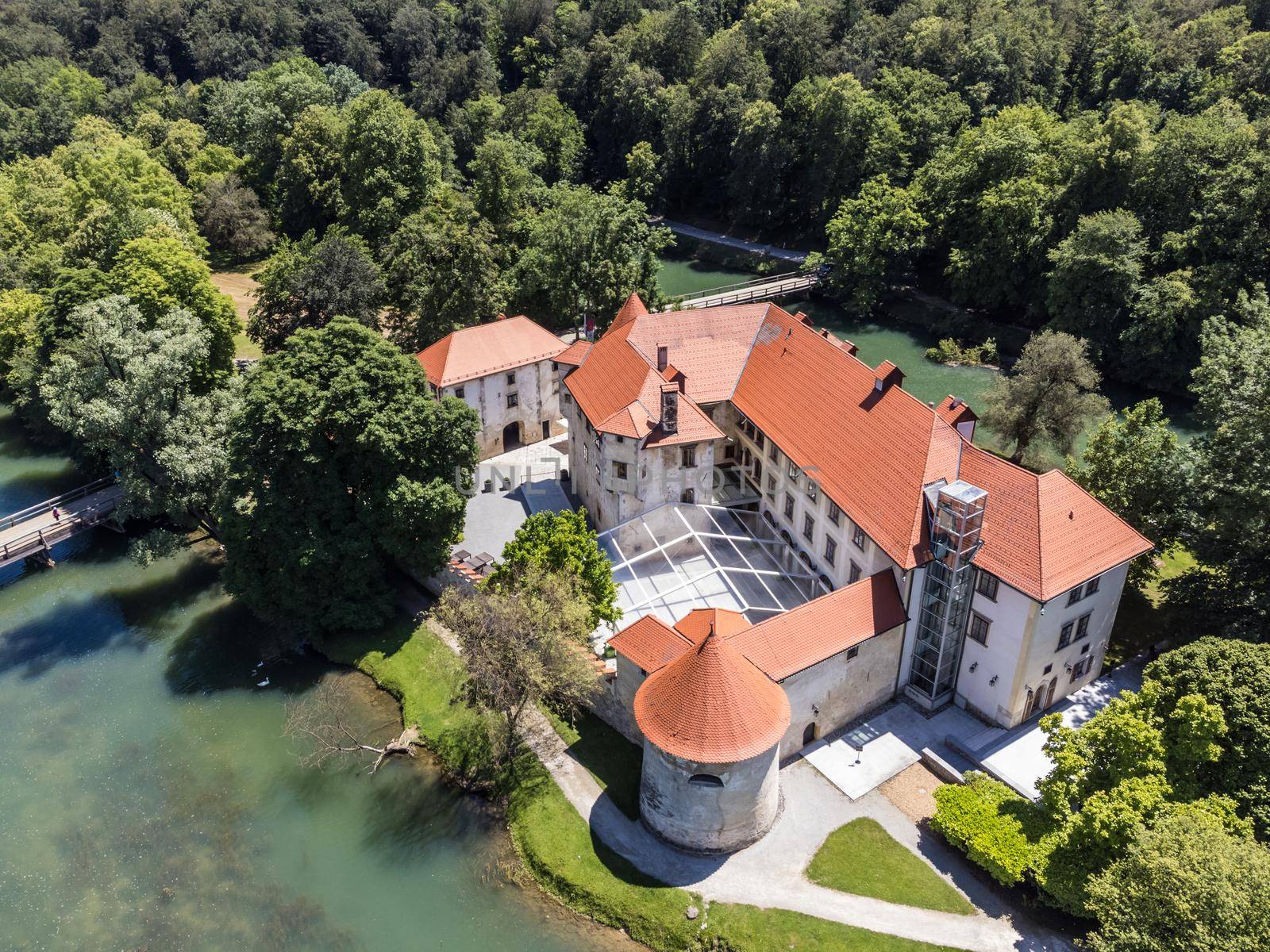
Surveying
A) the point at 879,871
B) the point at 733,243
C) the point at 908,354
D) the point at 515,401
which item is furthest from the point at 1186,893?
the point at 733,243

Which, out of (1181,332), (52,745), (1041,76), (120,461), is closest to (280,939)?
(52,745)

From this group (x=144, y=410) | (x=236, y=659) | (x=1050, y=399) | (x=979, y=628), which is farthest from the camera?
(x=1050, y=399)

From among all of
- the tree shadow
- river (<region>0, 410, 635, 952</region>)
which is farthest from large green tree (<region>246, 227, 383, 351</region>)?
the tree shadow

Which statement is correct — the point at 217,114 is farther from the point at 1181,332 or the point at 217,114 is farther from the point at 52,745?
the point at 1181,332

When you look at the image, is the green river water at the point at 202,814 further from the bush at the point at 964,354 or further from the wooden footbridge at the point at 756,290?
the bush at the point at 964,354

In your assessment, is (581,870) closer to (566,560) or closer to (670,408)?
(566,560)
